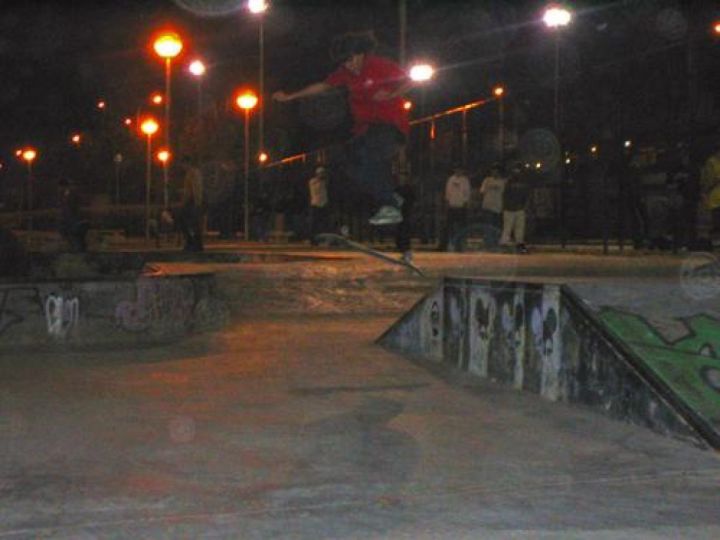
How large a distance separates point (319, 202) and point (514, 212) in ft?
19.3

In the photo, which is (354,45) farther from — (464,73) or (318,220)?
(464,73)

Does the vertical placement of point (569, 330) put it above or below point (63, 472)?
above

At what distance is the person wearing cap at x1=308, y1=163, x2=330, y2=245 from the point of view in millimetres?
23219

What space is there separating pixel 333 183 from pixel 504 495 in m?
22.6

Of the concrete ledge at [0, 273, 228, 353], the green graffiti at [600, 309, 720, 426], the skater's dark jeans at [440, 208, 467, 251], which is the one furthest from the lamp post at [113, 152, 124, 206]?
the green graffiti at [600, 309, 720, 426]

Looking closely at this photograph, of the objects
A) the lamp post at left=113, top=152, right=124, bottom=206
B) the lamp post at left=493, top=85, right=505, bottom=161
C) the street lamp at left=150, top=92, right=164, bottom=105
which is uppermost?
the street lamp at left=150, top=92, right=164, bottom=105

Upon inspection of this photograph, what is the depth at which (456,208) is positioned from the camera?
1992cm

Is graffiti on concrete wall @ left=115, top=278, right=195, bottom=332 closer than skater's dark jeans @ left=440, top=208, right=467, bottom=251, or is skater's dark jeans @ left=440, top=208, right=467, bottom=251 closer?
graffiti on concrete wall @ left=115, top=278, right=195, bottom=332

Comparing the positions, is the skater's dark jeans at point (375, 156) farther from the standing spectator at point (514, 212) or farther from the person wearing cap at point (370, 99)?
the standing spectator at point (514, 212)

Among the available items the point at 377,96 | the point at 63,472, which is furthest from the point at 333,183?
the point at 63,472

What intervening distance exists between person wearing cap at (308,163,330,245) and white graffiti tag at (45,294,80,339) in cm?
1148

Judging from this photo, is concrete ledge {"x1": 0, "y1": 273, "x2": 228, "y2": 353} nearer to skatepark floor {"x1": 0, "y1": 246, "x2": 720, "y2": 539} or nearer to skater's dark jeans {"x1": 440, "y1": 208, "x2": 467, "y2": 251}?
skatepark floor {"x1": 0, "y1": 246, "x2": 720, "y2": 539}

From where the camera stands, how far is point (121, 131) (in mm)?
59625

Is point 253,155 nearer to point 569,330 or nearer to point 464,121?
point 464,121
